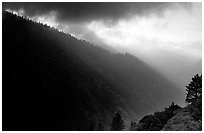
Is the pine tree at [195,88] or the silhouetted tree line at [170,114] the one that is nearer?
the silhouetted tree line at [170,114]

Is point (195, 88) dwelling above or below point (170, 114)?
above

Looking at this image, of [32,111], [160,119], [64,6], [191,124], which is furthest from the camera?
[32,111]

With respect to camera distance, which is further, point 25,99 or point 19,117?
point 25,99

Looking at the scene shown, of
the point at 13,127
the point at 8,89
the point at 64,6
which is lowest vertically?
the point at 13,127

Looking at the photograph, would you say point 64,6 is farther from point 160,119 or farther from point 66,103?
point 66,103

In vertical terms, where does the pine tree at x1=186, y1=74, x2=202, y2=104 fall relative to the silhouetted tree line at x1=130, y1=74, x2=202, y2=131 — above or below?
above

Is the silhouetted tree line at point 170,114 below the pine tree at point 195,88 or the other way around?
below

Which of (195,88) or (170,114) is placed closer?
(170,114)

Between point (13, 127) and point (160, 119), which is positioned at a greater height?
point (160, 119)

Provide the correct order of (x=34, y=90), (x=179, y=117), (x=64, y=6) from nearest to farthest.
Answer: (x=179, y=117) → (x=64, y=6) → (x=34, y=90)

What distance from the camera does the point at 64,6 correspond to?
73812mm

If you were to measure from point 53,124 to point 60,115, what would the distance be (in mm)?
14851

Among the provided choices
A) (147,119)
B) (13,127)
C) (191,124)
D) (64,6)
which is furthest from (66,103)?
(191,124)

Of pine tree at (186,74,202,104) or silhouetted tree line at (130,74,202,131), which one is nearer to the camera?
silhouetted tree line at (130,74,202,131)
